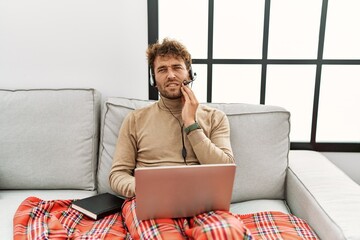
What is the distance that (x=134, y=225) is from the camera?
114cm

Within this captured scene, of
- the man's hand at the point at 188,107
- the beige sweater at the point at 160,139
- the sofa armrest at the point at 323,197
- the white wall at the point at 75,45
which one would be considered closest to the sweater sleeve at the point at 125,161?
the beige sweater at the point at 160,139

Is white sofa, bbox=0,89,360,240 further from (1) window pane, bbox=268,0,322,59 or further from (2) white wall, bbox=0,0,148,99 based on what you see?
(1) window pane, bbox=268,0,322,59

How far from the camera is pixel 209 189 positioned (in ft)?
3.41

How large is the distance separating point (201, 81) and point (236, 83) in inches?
8.0

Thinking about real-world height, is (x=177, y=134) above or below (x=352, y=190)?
above

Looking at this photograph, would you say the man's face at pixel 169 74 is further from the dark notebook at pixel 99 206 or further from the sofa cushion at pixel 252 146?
the dark notebook at pixel 99 206

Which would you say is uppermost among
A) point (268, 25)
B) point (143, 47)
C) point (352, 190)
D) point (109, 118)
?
point (268, 25)

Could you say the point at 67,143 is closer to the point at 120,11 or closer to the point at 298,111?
the point at 120,11

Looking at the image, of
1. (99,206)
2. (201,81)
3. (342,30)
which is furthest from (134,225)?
(342,30)

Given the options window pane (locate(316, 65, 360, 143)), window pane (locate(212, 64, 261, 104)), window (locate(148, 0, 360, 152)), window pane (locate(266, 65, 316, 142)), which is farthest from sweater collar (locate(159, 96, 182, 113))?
window pane (locate(316, 65, 360, 143))

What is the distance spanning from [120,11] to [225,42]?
602 mm

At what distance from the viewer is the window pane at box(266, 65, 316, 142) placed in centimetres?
190

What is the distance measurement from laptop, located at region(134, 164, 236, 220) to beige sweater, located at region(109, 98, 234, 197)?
27 centimetres

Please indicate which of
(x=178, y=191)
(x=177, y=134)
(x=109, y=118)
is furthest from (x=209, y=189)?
(x=109, y=118)
